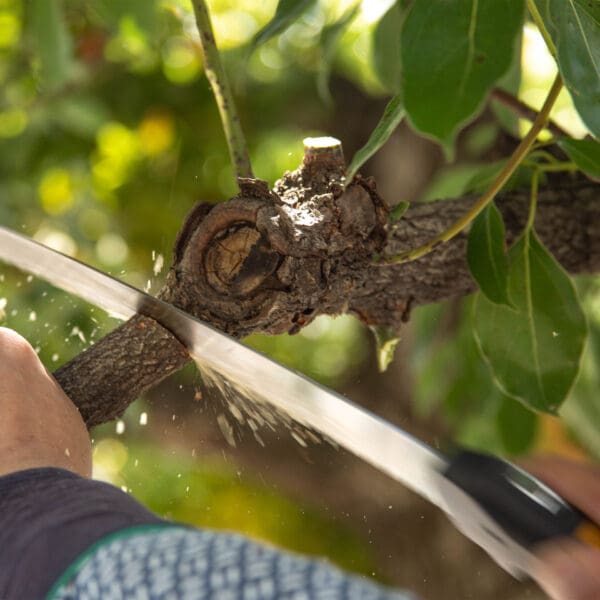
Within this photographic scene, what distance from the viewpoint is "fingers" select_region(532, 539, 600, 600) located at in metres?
0.39

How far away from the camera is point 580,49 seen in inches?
16.5

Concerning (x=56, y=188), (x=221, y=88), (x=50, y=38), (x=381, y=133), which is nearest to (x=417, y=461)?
(x=381, y=133)

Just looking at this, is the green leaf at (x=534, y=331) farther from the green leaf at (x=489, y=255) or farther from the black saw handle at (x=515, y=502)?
the black saw handle at (x=515, y=502)

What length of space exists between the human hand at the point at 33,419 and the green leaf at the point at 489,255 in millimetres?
231

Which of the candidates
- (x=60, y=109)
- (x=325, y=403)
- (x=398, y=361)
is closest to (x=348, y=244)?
(x=325, y=403)

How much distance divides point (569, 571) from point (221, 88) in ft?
1.09

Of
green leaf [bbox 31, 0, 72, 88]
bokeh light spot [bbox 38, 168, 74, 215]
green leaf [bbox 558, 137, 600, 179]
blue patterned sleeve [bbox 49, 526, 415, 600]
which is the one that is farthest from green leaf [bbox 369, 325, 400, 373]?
bokeh light spot [bbox 38, 168, 74, 215]

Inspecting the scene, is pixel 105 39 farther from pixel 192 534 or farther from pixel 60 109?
pixel 192 534

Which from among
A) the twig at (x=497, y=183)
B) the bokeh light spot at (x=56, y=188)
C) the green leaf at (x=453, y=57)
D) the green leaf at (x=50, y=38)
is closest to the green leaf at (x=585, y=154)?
the twig at (x=497, y=183)

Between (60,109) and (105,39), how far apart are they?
125mm

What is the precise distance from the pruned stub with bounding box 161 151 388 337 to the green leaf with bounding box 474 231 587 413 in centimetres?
13

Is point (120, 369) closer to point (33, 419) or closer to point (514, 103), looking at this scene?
point (33, 419)

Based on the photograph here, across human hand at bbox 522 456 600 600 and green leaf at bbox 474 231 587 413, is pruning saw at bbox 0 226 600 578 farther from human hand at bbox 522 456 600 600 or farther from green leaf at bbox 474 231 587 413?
green leaf at bbox 474 231 587 413

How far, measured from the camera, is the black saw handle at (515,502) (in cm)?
40
